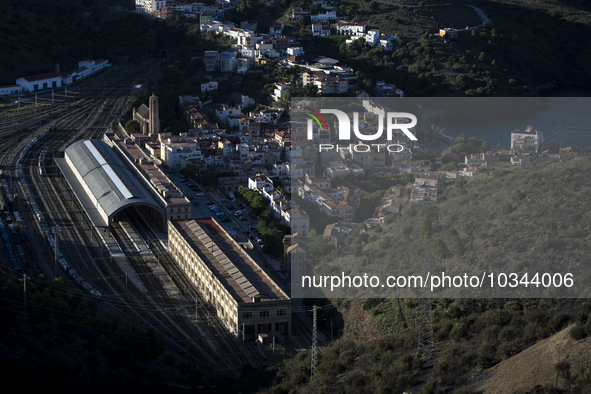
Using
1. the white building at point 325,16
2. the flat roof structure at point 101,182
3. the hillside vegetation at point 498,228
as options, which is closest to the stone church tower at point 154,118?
the flat roof structure at point 101,182

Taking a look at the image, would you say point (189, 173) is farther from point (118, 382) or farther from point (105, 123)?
point (118, 382)

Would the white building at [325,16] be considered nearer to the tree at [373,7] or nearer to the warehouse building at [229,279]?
the tree at [373,7]

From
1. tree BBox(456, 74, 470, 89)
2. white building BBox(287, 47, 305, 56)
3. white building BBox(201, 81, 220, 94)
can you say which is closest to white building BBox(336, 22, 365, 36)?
white building BBox(287, 47, 305, 56)

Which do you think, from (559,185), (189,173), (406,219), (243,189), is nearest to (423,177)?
(406,219)

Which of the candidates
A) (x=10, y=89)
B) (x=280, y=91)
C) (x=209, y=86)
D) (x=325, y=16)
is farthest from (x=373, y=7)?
(x=10, y=89)

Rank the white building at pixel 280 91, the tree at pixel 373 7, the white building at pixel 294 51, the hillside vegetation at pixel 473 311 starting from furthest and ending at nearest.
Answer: the tree at pixel 373 7
the white building at pixel 294 51
the white building at pixel 280 91
the hillside vegetation at pixel 473 311

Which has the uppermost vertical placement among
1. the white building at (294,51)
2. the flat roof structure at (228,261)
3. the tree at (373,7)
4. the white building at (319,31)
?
the tree at (373,7)

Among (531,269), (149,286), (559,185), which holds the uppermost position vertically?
(559,185)
